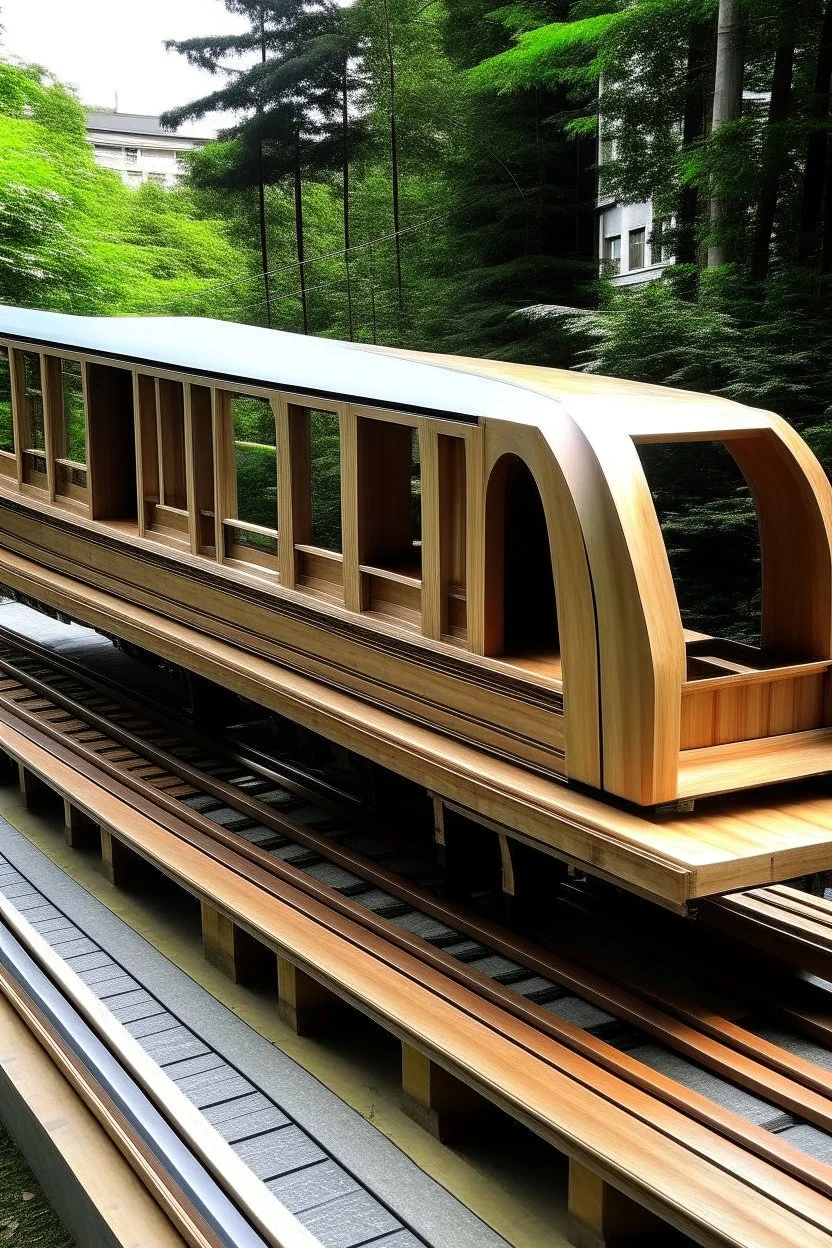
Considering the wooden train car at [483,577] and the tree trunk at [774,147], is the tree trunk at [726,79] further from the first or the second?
the wooden train car at [483,577]

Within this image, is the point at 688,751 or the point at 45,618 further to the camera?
the point at 45,618

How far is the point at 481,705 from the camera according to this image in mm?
4984

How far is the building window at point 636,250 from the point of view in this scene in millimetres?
23047

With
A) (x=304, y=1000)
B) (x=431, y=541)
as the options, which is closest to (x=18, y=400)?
(x=431, y=541)

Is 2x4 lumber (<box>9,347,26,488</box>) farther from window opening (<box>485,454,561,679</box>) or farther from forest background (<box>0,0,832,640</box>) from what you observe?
forest background (<box>0,0,832,640</box>)

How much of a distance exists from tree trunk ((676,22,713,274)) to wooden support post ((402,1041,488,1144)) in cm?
1374

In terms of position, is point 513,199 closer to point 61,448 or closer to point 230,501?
point 61,448

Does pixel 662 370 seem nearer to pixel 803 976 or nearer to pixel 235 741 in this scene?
pixel 235 741

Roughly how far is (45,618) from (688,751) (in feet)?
30.4

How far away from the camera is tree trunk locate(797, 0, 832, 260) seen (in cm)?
1347

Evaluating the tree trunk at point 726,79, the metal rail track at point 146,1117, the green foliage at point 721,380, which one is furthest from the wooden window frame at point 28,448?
the tree trunk at point 726,79

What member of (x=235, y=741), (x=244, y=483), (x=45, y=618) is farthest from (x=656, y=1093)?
(x=45, y=618)

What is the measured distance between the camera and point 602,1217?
144 inches

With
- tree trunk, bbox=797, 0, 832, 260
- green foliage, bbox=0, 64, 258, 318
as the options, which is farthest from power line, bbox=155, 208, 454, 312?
tree trunk, bbox=797, 0, 832, 260
